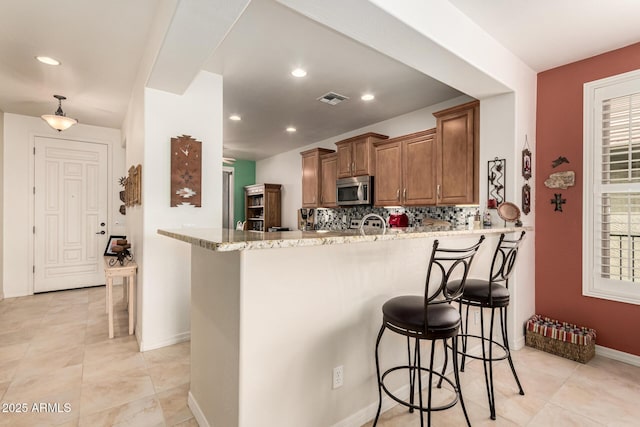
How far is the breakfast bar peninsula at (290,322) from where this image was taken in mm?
1383

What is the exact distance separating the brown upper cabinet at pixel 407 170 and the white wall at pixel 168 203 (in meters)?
2.25

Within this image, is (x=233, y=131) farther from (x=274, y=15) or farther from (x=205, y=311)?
(x=205, y=311)

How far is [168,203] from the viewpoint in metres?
2.90

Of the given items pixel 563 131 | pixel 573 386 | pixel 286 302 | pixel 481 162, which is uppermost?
pixel 563 131

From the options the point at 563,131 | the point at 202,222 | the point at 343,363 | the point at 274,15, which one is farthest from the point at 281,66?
the point at 563,131

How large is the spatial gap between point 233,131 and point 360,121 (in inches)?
86.6

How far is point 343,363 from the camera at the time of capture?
1726 mm

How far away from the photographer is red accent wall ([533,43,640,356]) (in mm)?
2670

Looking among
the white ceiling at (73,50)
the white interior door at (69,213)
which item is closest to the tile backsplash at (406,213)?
the white ceiling at (73,50)

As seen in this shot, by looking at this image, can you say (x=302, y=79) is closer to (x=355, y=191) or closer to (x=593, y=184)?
(x=355, y=191)

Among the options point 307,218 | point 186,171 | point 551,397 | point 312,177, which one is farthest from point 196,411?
point 307,218

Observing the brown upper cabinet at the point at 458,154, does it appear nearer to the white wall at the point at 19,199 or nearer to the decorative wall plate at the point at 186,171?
the decorative wall plate at the point at 186,171

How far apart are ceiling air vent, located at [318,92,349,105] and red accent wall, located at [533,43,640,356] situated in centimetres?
206

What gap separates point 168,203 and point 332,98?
220 cm
